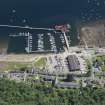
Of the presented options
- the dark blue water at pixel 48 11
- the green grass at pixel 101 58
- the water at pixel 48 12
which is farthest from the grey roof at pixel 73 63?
the dark blue water at pixel 48 11

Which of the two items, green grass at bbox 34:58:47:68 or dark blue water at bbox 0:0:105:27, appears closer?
green grass at bbox 34:58:47:68

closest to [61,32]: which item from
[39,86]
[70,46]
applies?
[70,46]

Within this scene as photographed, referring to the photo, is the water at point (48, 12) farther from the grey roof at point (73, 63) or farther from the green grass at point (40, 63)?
the green grass at point (40, 63)

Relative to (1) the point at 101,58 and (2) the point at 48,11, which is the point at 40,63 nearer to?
(1) the point at 101,58

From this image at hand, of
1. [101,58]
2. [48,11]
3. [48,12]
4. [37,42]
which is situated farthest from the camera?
[48,11]

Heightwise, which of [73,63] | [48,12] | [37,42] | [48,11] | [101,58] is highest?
[48,11]

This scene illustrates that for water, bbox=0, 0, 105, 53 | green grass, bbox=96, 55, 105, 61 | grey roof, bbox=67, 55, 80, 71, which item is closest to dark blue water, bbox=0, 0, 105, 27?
water, bbox=0, 0, 105, 53

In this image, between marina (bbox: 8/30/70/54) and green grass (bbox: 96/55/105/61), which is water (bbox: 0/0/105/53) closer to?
marina (bbox: 8/30/70/54)

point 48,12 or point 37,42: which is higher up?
point 48,12

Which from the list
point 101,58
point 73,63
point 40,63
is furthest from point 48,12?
point 101,58
